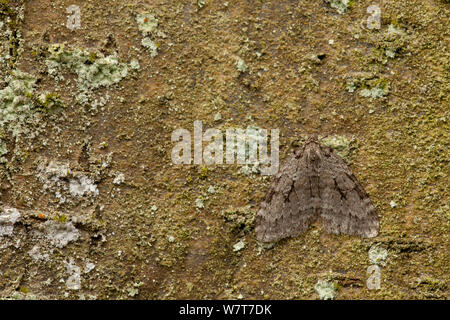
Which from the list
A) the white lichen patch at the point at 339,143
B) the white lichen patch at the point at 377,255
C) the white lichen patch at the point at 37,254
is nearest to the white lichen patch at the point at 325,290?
the white lichen patch at the point at 377,255

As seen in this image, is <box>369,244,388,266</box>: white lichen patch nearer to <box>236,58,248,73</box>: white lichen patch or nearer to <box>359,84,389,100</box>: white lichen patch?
<box>359,84,389,100</box>: white lichen patch

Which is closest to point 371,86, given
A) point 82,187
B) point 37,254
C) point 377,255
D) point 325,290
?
point 377,255

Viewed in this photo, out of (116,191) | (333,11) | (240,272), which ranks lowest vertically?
(240,272)

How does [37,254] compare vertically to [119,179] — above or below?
below

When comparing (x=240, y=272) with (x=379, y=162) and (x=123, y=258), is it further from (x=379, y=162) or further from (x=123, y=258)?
(x=379, y=162)

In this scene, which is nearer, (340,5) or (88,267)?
(88,267)

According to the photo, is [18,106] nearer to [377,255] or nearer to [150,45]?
[150,45]

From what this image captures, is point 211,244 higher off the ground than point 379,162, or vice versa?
point 379,162

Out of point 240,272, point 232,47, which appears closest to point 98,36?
point 232,47
